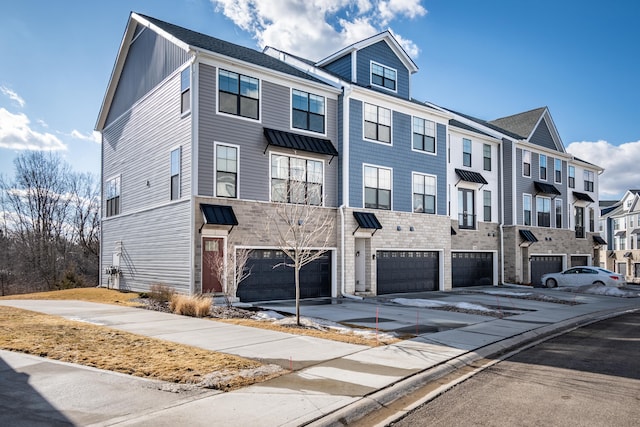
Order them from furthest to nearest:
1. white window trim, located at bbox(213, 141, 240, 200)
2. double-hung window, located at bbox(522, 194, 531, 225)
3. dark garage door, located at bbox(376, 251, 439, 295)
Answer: double-hung window, located at bbox(522, 194, 531, 225)
dark garage door, located at bbox(376, 251, 439, 295)
white window trim, located at bbox(213, 141, 240, 200)

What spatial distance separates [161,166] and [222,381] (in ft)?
50.1

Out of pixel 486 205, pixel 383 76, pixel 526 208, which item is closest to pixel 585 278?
pixel 526 208

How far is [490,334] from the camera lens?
481 inches

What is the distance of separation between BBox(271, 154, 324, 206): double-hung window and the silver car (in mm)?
18048

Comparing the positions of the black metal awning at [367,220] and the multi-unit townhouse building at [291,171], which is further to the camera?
the black metal awning at [367,220]

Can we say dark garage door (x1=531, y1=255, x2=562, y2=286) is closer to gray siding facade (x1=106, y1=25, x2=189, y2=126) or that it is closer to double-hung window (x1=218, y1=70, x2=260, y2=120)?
double-hung window (x1=218, y1=70, x2=260, y2=120)

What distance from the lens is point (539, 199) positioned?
116 feet

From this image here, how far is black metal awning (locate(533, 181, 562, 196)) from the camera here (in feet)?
113

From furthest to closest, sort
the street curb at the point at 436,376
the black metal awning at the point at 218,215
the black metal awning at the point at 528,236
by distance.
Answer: the black metal awning at the point at 528,236
the black metal awning at the point at 218,215
the street curb at the point at 436,376

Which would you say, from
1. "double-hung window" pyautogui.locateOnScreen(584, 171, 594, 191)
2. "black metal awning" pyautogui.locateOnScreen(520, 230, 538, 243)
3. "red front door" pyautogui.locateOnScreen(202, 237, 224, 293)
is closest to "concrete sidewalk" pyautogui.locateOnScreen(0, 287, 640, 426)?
"red front door" pyautogui.locateOnScreen(202, 237, 224, 293)

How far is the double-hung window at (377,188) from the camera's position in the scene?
76.9ft

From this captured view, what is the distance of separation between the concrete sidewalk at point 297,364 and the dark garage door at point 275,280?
10.2ft

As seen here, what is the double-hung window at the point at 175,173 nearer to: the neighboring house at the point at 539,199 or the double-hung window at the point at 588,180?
the neighboring house at the point at 539,199

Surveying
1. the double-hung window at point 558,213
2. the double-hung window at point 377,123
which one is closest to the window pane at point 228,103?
the double-hung window at point 377,123
